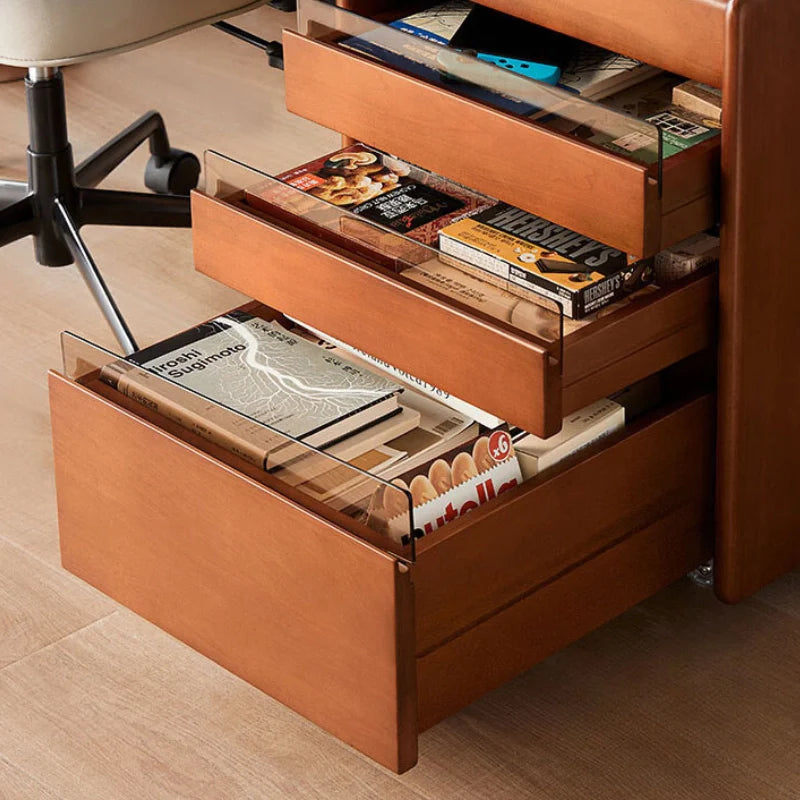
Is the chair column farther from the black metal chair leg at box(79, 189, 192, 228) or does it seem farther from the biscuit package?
the biscuit package

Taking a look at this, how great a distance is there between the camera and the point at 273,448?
3.82 ft

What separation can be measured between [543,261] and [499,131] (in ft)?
0.34

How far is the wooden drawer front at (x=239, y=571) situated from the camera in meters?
1.10

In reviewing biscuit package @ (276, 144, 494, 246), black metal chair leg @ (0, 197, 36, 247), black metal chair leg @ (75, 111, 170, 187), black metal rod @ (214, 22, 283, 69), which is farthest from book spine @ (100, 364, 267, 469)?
black metal rod @ (214, 22, 283, 69)

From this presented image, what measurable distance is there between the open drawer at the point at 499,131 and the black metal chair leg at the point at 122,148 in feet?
2.12

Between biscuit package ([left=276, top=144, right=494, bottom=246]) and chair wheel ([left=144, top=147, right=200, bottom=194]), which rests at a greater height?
biscuit package ([left=276, top=144, right=494, bottom=246])

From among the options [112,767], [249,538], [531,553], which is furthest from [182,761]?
[531,553]

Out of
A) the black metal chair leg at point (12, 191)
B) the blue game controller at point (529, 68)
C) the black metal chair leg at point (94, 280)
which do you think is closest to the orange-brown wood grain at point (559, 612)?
the blue game controller at point (529, 68)

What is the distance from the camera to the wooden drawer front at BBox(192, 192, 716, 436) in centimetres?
114

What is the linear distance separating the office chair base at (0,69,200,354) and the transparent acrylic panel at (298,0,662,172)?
0.49 metres

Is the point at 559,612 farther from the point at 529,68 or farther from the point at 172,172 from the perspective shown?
the point at 172,172

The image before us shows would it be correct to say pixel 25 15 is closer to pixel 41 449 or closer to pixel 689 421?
pixel 41 449

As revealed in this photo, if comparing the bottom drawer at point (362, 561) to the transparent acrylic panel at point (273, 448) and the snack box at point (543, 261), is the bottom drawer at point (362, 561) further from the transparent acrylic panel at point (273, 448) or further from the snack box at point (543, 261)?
the snack box at point (543, 261)

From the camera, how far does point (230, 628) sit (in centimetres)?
122
